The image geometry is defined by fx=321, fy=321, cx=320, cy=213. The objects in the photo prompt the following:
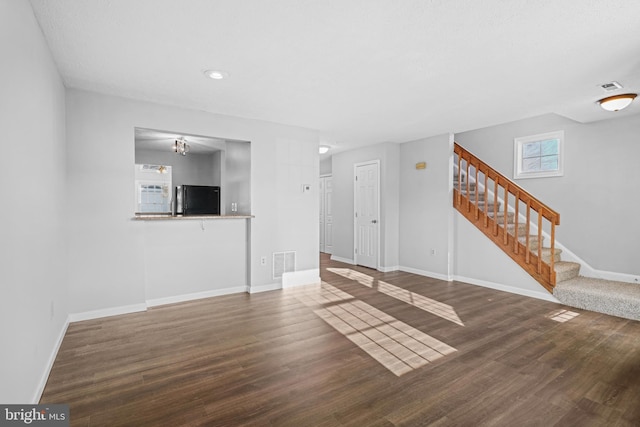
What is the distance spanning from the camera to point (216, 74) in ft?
10.6

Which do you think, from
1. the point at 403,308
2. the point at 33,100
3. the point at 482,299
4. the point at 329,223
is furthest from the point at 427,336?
the point at 329,223

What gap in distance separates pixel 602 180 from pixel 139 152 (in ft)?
28.0

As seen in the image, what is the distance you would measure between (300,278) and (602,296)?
4.07 metres

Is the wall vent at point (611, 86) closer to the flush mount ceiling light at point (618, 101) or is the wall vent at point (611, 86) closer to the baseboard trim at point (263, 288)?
the flush mount ceiling light at point (618, 101)

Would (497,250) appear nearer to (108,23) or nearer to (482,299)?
(482,299)

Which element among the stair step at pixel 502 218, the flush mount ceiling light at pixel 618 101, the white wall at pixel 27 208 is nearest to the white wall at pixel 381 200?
the stair step at pixel 502 218

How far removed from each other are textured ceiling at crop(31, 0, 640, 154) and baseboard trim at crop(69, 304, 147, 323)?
8.33ft

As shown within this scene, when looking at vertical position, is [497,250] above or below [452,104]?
below

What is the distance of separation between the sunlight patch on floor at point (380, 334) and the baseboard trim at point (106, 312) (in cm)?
206

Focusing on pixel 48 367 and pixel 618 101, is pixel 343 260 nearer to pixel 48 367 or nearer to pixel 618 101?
pixel 618 101

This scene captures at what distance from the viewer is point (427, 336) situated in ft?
10.5

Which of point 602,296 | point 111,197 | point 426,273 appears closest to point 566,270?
point 602,296

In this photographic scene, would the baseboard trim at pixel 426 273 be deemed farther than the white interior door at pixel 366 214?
No

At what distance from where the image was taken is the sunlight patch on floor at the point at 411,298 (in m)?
3.89
